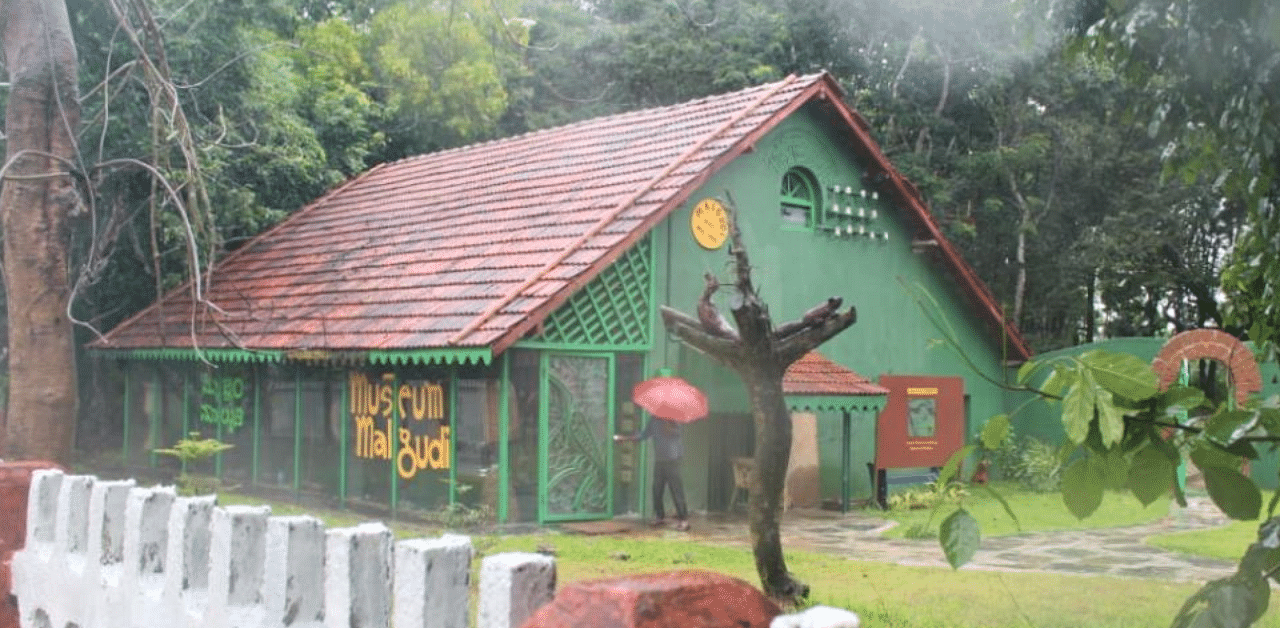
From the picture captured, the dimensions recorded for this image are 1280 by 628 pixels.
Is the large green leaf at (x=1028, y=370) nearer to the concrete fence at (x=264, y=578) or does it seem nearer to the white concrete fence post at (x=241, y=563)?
the concrete fence at (x=264, y=578)

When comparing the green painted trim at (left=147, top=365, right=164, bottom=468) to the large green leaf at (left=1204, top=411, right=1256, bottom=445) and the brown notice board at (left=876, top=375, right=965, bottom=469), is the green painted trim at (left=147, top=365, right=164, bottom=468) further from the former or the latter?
the large green leaf at (left=1204, top=411, right=1256, bottom=445)

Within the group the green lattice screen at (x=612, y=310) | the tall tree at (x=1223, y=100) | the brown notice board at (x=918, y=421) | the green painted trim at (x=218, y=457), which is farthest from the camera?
the green painted trim at (x=218, y=457)

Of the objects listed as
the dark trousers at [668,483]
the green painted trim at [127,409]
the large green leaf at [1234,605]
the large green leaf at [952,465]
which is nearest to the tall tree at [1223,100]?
the large green leaf at [952,465]

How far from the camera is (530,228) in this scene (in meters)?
16.5

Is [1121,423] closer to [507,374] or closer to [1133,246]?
[507,374]

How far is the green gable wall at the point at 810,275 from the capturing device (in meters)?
16.5

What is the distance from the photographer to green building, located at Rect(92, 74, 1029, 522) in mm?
14734

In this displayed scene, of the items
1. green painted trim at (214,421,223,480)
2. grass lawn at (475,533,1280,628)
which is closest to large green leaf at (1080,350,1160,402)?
grass lawn at (475,533,1280,628)

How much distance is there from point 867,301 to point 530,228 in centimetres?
539

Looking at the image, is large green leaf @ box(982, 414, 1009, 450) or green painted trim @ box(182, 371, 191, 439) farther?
green painted trim @ box(182, 371, 191, 439)

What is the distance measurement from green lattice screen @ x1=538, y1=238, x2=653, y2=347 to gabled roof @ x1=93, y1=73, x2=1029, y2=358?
432mm

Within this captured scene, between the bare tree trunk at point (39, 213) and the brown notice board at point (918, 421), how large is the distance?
12.0 meters

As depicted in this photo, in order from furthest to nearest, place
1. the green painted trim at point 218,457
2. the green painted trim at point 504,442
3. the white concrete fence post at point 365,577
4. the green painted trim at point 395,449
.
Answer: the green painted trim at point 218,457 < the green painted trim at point 395,449 < the green painted trim at point 504,442 < the white concrete fence post at point 365,577

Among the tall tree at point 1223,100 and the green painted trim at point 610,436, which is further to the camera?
the green painted trim at point 610,436
